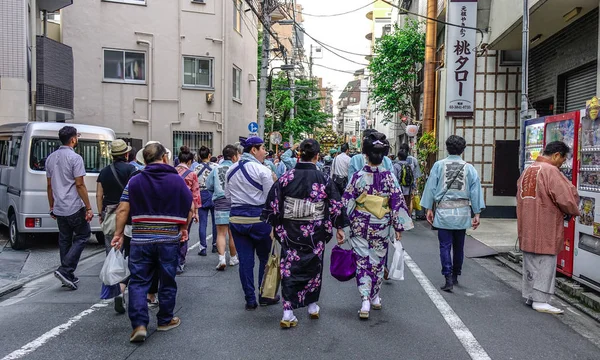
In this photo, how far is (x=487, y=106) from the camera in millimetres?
15180

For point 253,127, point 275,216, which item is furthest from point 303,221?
point 253,127

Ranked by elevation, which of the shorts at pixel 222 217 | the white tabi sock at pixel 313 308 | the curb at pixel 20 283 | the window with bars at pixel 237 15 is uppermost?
the window with bars at pixel 237 15

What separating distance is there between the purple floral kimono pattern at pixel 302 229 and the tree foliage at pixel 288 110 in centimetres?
2718

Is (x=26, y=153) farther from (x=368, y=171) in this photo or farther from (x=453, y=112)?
(x=453, y=112)

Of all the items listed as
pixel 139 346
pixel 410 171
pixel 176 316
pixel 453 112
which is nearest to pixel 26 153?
pixel 176 316

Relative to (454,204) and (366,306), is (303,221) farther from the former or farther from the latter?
(454,204)

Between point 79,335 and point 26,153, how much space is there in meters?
5.57

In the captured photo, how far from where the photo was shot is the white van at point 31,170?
372 inches

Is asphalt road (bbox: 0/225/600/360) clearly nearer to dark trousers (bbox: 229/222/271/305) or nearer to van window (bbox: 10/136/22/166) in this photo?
dark trousers (bbox: 229/222/271/305)

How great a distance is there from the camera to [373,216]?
5.84 meters

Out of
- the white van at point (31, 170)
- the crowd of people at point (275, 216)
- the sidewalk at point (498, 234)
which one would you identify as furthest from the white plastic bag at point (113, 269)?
→ the sidewalk at point (498, 234)

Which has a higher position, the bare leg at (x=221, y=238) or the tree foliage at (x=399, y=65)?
the tree foliage at (x=399, y=65)

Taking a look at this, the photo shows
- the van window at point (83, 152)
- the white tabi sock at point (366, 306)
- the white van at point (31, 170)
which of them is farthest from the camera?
the van window at point (83, 152)

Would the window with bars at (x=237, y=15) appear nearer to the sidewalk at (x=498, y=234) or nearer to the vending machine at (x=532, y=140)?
the sidewalk at (x=498, y=234)
